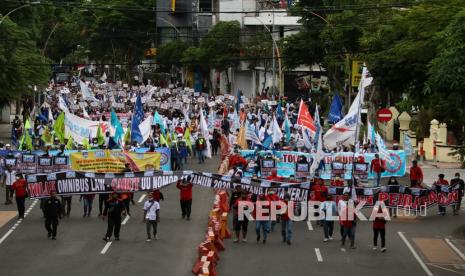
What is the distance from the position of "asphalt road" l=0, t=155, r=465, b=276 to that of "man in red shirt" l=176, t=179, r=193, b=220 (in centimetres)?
32

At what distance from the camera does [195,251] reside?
75.4 ft

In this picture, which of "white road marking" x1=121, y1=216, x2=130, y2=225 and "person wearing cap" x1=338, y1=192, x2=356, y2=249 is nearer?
"person wearing cap" x1=338, y1=192, x2=356, y2=249

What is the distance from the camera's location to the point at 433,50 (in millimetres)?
29719

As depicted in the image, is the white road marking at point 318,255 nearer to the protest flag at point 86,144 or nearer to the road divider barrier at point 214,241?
the road divider barrier at point 214,241

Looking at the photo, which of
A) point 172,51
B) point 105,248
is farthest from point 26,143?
point 172,51

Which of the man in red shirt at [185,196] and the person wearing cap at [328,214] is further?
the man in red shirt at [185,196]

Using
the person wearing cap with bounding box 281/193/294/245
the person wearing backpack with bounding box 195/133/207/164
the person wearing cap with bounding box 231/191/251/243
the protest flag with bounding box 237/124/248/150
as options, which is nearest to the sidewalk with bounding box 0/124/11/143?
the person wearing backpack with bounding box 195/133/207/164

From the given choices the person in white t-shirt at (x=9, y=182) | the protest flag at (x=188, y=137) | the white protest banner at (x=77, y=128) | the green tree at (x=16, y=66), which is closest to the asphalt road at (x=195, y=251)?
the person in white t-shirt at (x=9, y=182)

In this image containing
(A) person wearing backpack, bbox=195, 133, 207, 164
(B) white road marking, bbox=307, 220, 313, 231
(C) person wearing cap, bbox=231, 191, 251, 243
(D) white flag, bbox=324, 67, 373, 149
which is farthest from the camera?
(A) person wearing backpack, bbox=195, 133, 207, 164

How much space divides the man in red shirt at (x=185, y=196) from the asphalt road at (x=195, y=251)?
0.32m

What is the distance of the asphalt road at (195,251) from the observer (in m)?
21.1

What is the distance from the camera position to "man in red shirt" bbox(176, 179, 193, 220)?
26.8 metres

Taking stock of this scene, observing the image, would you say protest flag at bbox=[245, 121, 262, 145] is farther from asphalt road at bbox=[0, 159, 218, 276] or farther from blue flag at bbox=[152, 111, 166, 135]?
asphalt road at bbox=[0, 159, 218, 276]

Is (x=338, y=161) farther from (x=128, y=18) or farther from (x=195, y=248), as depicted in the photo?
(x=128, y=18)
